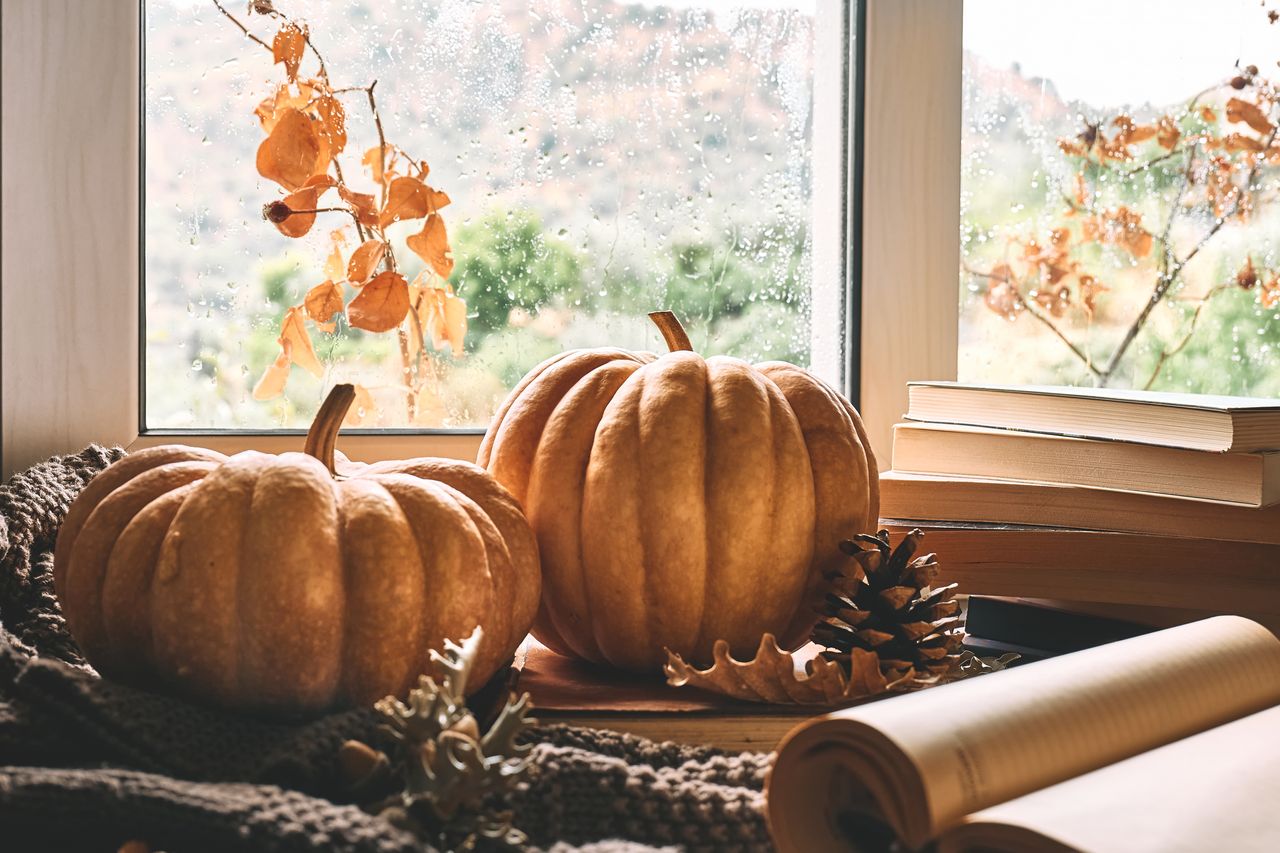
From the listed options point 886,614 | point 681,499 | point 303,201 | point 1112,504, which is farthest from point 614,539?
point 303,201

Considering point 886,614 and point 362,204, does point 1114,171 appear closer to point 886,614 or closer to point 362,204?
point 886,614

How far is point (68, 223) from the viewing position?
116 centimetres

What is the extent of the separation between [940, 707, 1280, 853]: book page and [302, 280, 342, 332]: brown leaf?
91 centimetres

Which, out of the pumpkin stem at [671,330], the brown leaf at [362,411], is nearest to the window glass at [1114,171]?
the pumpkin stem at [671,330]

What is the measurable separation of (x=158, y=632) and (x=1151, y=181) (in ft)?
4.13

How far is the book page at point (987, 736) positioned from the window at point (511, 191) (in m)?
0.73

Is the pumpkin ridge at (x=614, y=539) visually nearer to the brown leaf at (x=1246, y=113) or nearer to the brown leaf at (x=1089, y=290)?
the brown leaf at (x=1089, y=290)

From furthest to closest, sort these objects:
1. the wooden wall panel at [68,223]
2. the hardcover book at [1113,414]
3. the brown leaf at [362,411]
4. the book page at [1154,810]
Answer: the brown leaf at [362,411] < the wooden wall panel at [68,223] < the hardcover book at [1113,414] < the book page at [1154,810]

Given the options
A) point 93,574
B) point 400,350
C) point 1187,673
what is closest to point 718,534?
point 1187,673

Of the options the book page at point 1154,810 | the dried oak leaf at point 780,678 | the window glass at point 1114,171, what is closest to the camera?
the book page at point 1154,810

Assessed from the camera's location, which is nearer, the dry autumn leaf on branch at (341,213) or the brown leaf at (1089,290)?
the dry autumn leaf on branch at (341,213)

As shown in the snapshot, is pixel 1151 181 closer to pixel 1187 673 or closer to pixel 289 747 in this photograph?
pixel 1187 673

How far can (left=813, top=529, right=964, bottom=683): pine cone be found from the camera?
0.84 meters

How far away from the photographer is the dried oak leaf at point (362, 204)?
1203 millimetres
